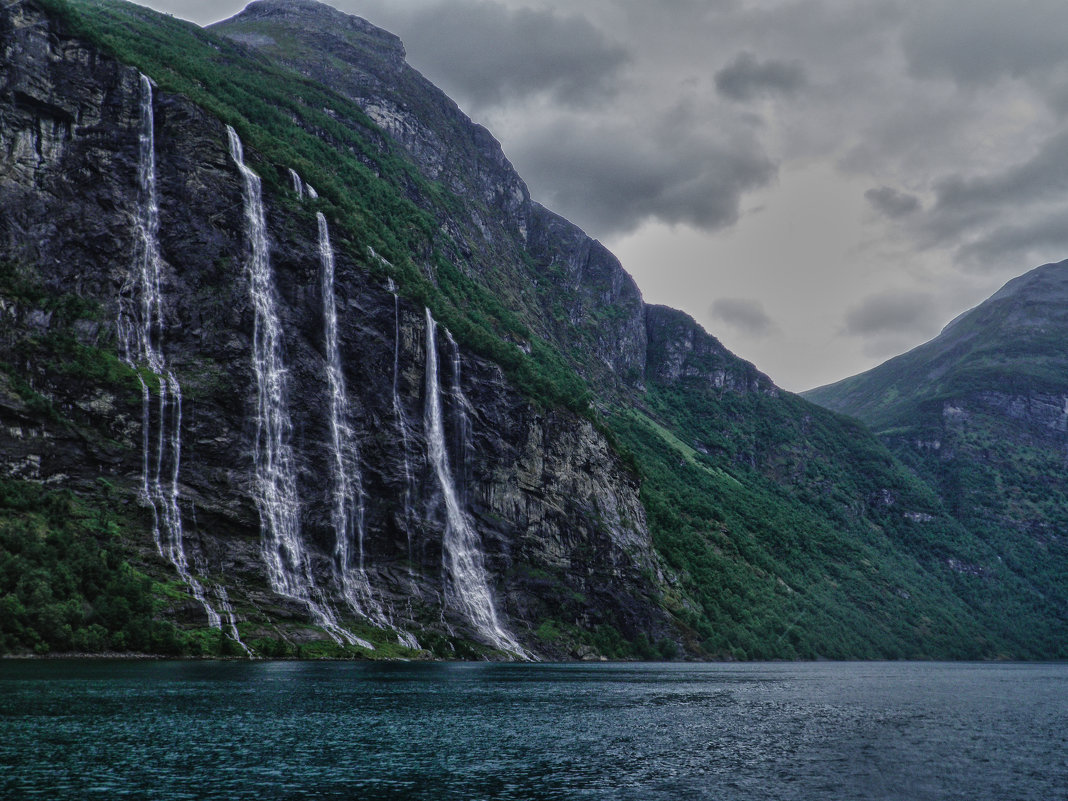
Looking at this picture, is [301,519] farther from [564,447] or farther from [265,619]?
[564,447]

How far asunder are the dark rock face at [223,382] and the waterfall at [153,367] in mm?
1127

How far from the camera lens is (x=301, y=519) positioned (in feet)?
324

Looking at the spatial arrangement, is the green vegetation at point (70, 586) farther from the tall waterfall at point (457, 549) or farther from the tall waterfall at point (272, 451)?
the tall waterfall at point (457, 549)

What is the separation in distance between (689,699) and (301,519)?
55683mm

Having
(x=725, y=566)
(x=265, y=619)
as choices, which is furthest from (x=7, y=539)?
(x=725, y=566)

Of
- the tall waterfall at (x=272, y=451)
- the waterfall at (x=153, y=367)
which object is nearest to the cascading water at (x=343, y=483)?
the tall waterfall at (x=272, y=451)

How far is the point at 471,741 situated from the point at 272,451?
6997 cm

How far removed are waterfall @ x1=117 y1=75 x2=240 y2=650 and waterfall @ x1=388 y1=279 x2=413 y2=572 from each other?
108ft

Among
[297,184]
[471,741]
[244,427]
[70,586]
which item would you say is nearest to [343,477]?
[244,427]

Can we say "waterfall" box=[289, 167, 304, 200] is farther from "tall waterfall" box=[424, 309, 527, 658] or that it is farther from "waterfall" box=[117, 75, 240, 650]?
"tall waterfall" box=[424, 309, 527, 658]

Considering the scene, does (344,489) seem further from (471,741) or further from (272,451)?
(471,741)

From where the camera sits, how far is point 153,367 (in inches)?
3730

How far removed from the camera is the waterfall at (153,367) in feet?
273

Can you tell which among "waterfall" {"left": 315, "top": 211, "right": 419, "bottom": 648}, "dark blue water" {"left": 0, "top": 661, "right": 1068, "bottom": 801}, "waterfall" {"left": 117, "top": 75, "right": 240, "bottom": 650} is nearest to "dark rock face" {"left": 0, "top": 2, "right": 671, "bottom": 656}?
"waterfall" {"left": 117, "top": 75, "right": 240, "bottom": 650}
